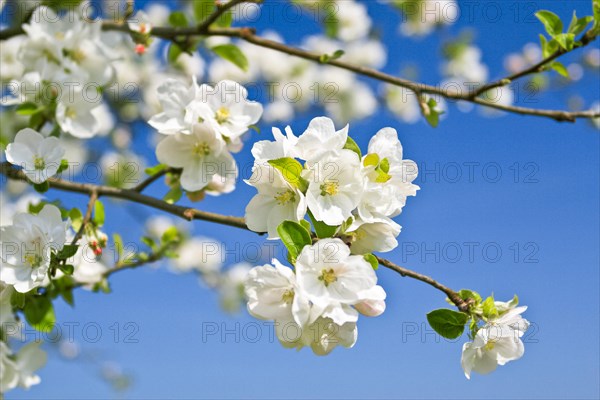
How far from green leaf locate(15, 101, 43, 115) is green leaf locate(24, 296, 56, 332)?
46cm

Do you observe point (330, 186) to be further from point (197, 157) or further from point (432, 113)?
point (432, 113)

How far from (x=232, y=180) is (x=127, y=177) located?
77.4 inches

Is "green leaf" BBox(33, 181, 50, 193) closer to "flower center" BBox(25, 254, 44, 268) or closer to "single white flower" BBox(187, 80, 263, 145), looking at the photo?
"flower center" BBox(25, 254, 44, 268)

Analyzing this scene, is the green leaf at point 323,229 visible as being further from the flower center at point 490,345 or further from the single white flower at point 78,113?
the single white flower at point 78,113

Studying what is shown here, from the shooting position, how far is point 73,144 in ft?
13.4

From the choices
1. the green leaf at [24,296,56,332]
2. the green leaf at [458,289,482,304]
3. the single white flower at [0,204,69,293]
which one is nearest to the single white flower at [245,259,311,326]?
the green leaf at [458,289,482,304]

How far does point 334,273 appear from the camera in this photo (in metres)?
0.98

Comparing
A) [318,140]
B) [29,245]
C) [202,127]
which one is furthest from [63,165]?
[318,140]

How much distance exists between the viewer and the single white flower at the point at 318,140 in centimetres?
103

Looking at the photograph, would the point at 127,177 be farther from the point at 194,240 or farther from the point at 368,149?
the point at 368,149

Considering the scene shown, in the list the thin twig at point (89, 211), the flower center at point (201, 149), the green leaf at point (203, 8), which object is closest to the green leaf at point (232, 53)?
the green leaf at point (203, 8)

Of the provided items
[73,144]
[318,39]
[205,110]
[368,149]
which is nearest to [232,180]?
[205,110]

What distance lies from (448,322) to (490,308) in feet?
0.26

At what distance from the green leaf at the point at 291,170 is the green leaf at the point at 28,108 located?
0.88m
